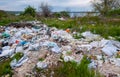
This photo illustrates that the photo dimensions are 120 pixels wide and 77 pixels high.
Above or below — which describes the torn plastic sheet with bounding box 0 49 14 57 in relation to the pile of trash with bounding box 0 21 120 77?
below

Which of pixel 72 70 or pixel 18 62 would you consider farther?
pixel 18 62

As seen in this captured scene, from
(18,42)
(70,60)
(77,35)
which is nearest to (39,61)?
(70,60)

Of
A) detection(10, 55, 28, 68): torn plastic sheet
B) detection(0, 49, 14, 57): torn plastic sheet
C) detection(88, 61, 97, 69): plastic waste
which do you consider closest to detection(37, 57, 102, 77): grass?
detection(88, 61, 97, 69): plastic waste

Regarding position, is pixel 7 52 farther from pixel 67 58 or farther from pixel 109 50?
pixel 109 50

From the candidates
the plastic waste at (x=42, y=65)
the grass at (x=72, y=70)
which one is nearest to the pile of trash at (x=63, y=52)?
the plastic waste at (x=42, y=65)

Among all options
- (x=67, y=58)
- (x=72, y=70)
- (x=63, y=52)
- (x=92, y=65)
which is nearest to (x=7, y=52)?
(x=63, y=52)

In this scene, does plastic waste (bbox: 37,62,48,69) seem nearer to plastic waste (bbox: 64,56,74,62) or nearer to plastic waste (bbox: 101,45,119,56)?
plastic waste (bbox: 64,56,74,62)

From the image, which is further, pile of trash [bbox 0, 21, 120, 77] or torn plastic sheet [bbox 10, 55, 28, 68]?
torn plastic sheet [bbox 10, 55, 28, 68]

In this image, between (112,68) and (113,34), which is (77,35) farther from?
(112,68)

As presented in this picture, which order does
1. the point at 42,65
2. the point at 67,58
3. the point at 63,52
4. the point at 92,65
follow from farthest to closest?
the point at 63,52 → the point at 67,58 → the point at 42,65 → the point at 92,65

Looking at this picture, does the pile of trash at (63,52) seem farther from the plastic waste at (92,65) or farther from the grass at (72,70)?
the grass at (72,70)

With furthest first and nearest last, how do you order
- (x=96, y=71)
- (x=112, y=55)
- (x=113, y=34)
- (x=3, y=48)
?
(x=113, y=34)
(x=3, y=48)
(x=112, y=55)
(x=96, y=71)

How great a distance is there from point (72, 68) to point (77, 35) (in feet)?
8.91

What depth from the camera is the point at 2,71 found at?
590 centimetres
